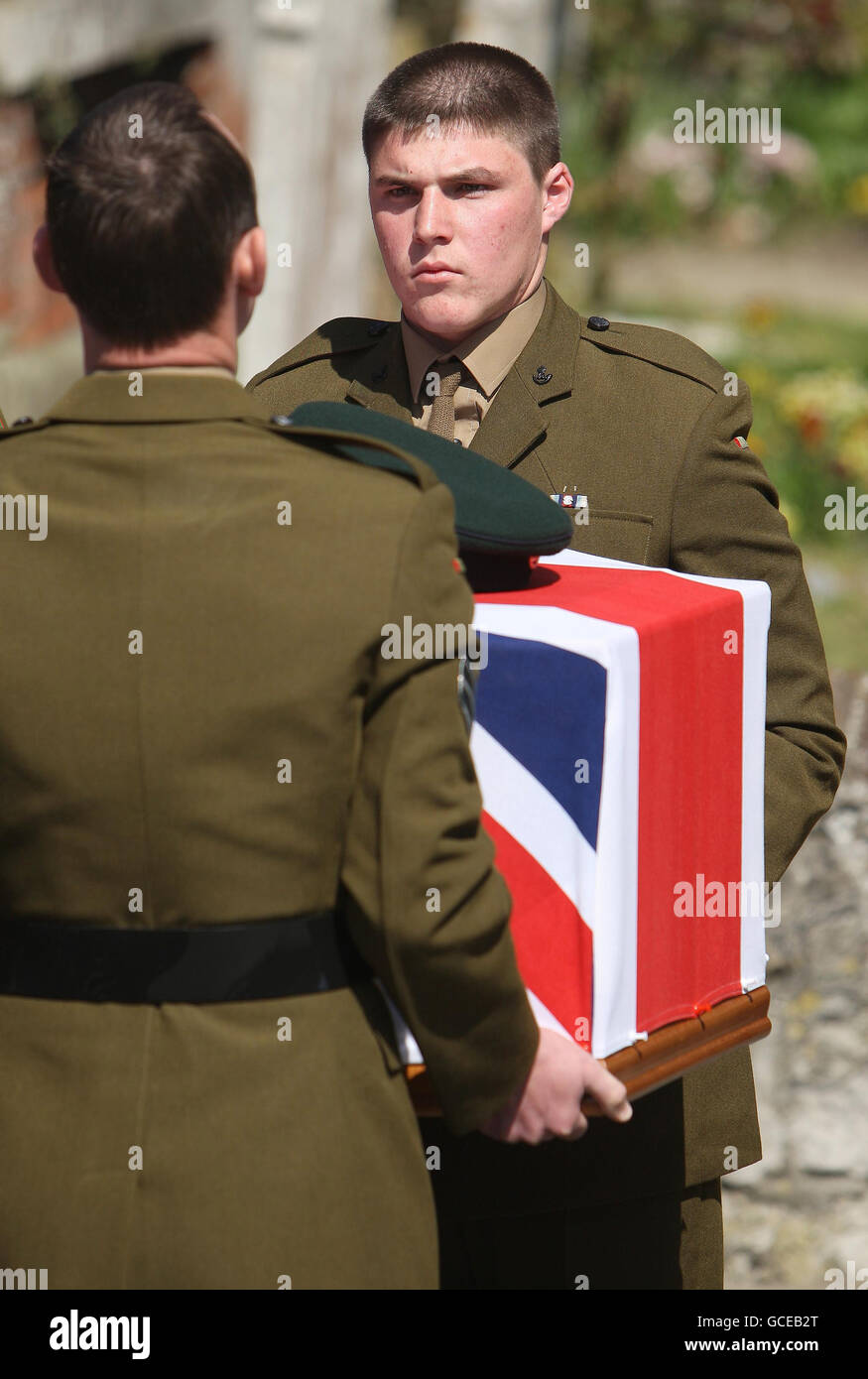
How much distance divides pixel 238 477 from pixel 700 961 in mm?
803

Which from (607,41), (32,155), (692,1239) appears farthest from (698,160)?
(692,1239)

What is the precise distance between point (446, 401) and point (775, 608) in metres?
0.55

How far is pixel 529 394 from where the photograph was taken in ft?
8.33

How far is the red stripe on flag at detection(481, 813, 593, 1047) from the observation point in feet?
6.33

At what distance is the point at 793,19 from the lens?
13.9m

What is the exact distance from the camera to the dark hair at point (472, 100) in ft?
8.01

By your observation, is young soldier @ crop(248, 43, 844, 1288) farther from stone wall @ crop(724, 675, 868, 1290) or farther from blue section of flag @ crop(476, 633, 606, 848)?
stone wall @ crop(724, 675, 868, 1290)

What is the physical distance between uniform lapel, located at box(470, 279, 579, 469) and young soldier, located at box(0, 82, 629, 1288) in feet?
2.35

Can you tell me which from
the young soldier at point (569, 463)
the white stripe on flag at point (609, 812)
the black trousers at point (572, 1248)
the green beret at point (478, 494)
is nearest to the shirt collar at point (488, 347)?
the young soldier at point (569, 463)

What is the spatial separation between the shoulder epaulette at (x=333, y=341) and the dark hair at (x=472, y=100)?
1.02 ft
